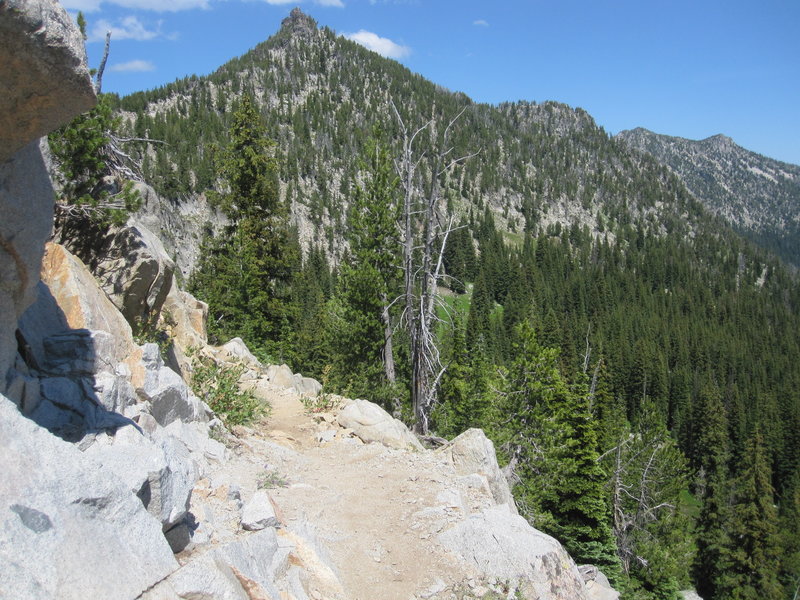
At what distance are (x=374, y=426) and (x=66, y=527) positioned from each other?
771cm

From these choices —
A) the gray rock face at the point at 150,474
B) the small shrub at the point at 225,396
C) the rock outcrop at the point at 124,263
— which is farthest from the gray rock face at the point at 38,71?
the small shrub at the point at 225,396

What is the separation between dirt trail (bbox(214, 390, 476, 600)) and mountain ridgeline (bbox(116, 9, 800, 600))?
516 cm

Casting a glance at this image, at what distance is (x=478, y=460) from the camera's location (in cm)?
958

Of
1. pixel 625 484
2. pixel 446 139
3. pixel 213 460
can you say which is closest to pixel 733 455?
pixel 625 484

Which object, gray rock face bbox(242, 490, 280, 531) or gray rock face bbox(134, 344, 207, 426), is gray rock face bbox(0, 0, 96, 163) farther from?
gray rock face bbox(242, 490, 280, 531)

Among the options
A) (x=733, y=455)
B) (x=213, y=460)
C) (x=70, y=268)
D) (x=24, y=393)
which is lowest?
(x=733, y=455)

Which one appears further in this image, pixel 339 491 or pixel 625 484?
pixel 625 484

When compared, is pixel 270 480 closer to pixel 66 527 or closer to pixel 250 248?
pixel 66 527

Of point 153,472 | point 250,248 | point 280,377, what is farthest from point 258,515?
point 250,248

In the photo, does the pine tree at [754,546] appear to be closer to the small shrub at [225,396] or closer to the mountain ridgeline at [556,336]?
the mountain ridgeline at [556,336]

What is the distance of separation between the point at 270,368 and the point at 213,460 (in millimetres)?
7721

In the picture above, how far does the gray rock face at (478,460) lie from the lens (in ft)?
31.2

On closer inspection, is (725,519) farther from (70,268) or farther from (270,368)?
(70,268)

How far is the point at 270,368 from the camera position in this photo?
1571 cm
